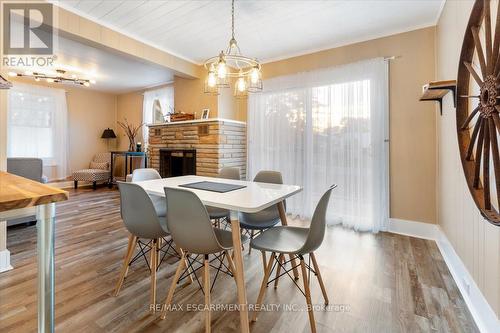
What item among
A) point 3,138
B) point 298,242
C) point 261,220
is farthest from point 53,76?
point 298,242

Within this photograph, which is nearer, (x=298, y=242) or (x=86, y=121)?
(x=298, y=242)

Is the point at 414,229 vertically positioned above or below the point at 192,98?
below

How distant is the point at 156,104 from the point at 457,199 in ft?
18.4

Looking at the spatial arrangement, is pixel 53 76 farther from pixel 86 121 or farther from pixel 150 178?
pixel 150 178

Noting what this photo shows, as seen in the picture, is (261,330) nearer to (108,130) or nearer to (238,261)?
(238,261)

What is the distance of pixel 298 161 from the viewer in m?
3.80

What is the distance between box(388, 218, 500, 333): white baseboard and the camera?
4.67ft

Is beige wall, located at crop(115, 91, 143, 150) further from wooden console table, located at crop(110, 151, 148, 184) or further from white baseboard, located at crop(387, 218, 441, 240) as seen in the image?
white baseboard, located at crop(387, 218, 441, 240)

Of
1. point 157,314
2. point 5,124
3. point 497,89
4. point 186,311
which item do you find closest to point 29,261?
point 5,124

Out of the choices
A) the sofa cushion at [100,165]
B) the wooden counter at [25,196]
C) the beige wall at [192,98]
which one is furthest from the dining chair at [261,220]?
the sofa cushion at [100,165]

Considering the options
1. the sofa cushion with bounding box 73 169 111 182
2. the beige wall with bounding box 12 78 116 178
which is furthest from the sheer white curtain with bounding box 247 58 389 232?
the beige wall with bounding box 12 78 116 178

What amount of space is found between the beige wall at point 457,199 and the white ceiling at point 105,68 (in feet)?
12.0

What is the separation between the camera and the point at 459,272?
6.44 feet

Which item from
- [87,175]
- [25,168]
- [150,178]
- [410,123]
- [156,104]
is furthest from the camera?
[87,175]
